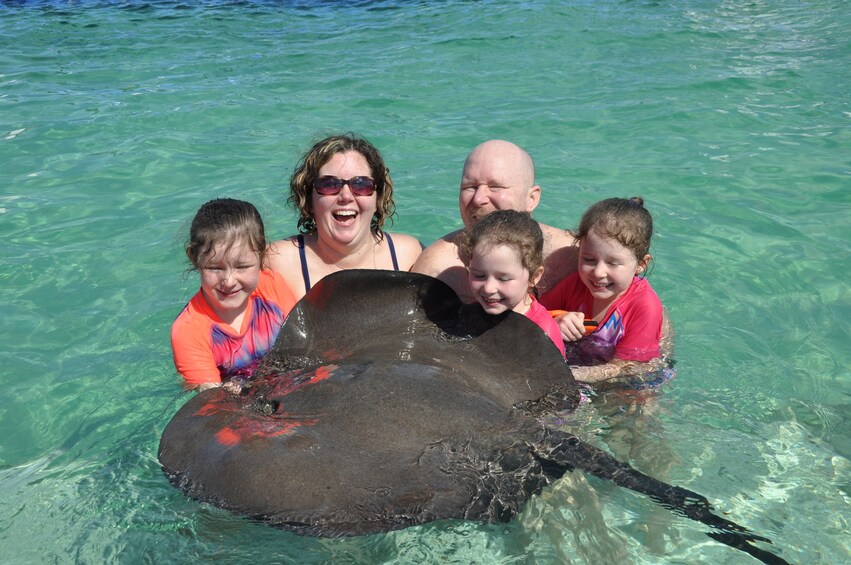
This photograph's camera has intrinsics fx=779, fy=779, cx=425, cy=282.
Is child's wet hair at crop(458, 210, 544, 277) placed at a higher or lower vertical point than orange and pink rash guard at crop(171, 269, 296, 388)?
higher

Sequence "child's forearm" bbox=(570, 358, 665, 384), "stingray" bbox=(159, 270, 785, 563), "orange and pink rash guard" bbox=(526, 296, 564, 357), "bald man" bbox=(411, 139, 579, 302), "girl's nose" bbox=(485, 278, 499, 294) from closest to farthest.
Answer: "stingray" bbox=(159, 270, 785, 563) → "girl's nose" bbox=(485, 278, 499, 294) → "orange and pink rash guard" bbox=(526, 296, 564, 357) → "child's forearm" bbox=(570, 358, 665, 384) → "bald man" bbox=(411, 139, 579, 302)

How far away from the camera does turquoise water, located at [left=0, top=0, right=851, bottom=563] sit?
3428mm

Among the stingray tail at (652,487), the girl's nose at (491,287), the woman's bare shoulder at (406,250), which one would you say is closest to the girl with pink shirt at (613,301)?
the girl's nose at (491,287)

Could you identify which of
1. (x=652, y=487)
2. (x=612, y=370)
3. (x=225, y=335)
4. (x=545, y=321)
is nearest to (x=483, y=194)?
(x=545, y=321)

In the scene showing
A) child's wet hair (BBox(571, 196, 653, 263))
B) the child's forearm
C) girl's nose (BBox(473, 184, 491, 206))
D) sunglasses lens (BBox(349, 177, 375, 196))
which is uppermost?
sunglasses lens (BBox(349, 177, 375, 196))

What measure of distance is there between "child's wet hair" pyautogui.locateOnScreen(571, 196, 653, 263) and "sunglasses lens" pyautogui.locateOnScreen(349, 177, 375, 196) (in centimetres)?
120

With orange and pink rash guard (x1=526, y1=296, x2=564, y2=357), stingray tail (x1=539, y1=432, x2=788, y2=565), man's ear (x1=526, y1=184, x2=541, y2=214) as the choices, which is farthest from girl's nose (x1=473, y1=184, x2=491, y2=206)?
stingray tail (x1=539, y1=432, x2=788, y2=565)

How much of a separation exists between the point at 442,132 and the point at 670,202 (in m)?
2.75

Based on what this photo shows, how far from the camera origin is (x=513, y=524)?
3213 millimetres

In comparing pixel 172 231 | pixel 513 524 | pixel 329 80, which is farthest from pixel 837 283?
pixel 329 80

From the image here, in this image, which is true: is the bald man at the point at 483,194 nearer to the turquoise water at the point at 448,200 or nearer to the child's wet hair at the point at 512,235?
the child's wet hair at the point at 512,235

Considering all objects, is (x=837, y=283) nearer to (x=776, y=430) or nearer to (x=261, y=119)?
(x=776, y=430)

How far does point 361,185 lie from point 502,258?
1.08 metres

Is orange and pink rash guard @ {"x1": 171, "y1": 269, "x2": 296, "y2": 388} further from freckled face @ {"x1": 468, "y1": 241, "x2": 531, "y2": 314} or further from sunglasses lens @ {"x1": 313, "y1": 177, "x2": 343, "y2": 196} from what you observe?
freckled face @ {"x1": 468, "y1": 241, "x2": 531, "y2": 314}
